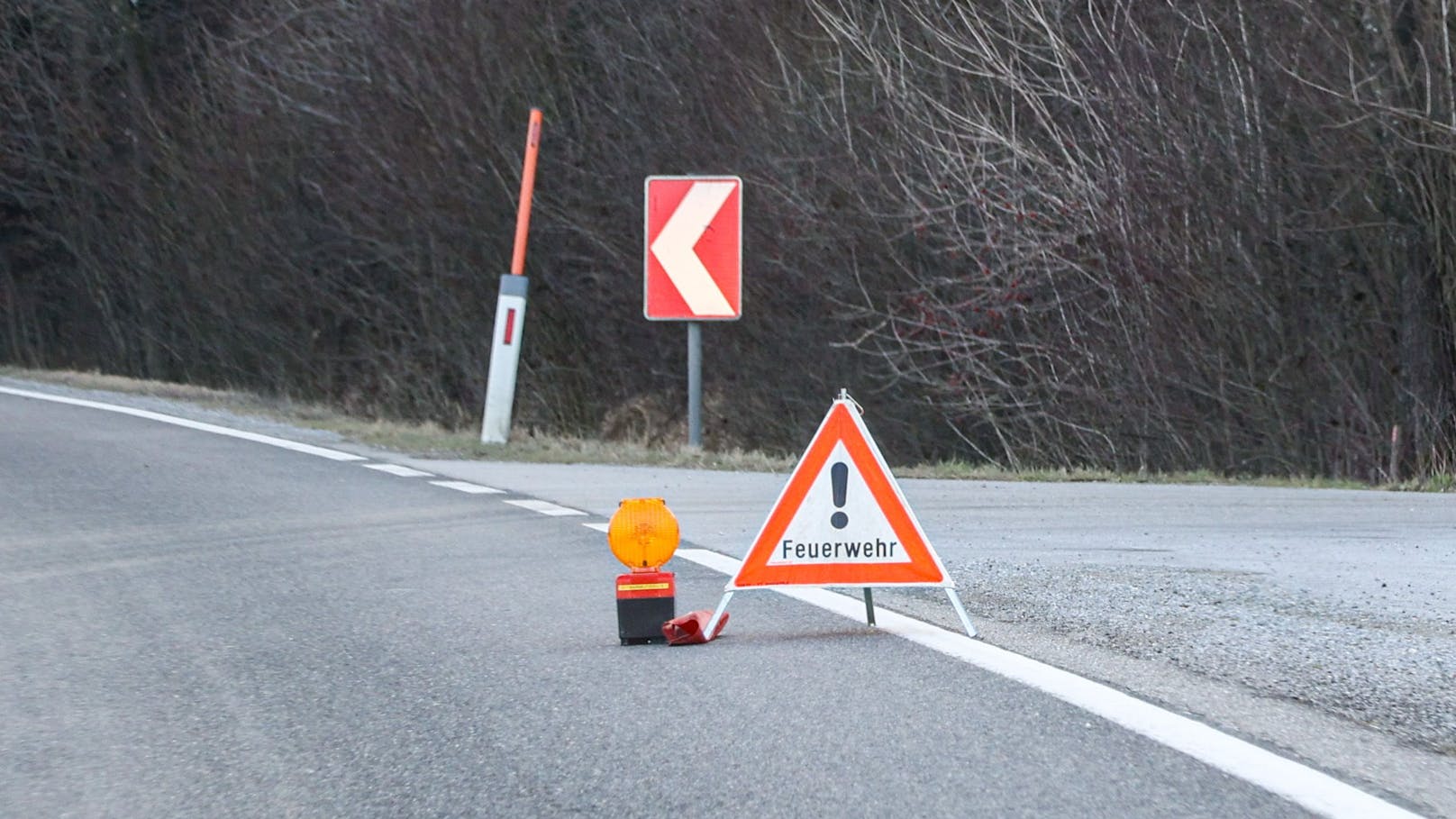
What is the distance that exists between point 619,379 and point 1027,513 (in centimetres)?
1384

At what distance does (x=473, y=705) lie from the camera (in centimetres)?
616

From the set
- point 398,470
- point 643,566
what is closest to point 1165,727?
point 643,566

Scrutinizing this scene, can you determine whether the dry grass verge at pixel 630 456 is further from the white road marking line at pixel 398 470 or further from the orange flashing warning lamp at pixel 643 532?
the orange flashing warning lamp at pixel 643 532

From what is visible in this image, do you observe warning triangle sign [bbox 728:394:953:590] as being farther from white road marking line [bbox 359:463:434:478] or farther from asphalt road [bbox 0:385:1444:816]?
white road marking line [bbox 359:463:434:478]

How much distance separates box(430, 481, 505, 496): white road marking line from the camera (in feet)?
40.9

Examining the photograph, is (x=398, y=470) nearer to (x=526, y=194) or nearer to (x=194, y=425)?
(x=194, y=425)

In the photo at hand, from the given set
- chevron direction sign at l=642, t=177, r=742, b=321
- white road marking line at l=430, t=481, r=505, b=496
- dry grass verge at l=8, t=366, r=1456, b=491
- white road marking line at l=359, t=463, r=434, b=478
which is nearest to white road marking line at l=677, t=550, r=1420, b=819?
white road marking line at l=430, t=481, r=505, b=496

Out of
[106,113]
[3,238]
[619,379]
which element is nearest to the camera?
[619,379]

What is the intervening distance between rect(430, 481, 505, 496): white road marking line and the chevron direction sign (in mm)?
2949

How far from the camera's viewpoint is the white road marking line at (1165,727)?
192 inches

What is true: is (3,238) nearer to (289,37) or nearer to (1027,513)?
(289,37)

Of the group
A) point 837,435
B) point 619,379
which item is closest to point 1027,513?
point 837,435

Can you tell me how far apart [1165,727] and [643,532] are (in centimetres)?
210

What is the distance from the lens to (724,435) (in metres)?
22.9
